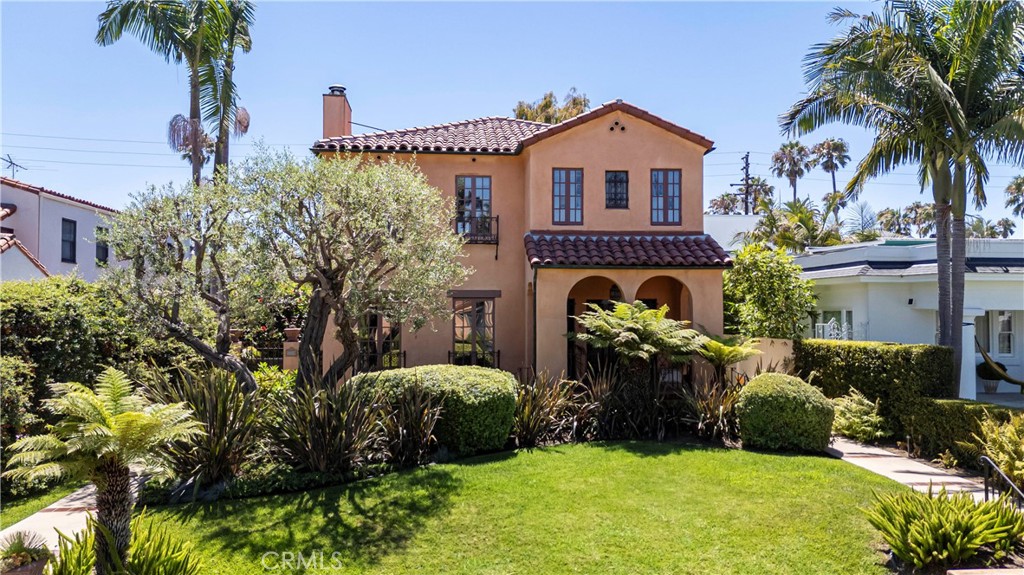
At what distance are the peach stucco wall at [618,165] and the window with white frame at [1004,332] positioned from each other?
1073 cm

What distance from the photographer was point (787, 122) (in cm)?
1417

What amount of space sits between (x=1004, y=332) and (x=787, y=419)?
13027mm

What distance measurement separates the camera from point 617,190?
17.0 metres

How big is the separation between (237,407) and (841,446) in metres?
11.7

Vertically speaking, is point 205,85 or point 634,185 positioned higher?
point 205,85

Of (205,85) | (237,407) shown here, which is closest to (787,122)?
(237,407)

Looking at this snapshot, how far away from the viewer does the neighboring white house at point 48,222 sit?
2228cm

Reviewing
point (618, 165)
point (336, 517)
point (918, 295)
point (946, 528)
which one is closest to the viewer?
point (946, 528)

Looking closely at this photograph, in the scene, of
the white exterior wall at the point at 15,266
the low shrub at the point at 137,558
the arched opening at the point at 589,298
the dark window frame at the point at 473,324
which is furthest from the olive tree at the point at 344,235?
the white exterior wall at the point at 15,266

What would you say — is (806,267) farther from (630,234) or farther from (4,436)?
(4,436)

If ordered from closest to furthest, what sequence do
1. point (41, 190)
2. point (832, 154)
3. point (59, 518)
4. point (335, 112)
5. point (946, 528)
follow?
1. point (946, 528)
2. point (59, 518)
3. point (335, 112)
4. point (41, 190)
5. point (832, 154)

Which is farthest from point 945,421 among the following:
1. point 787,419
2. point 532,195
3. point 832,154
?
point 832,154

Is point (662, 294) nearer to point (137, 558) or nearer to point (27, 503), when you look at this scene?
point (137, 558)

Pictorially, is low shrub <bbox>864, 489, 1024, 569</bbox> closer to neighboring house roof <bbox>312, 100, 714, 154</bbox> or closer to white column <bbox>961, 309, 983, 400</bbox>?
white column <bbox>961, 309, 983, 400</bbox>
